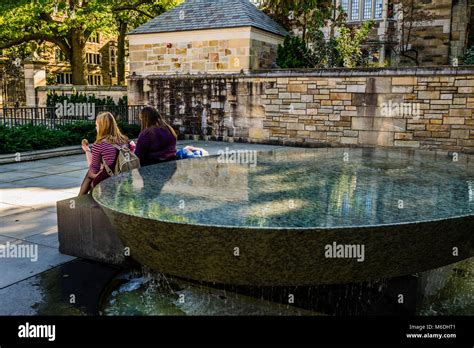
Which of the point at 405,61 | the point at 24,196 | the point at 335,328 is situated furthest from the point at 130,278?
the point at 405,61

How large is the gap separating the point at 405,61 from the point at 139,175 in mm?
20478

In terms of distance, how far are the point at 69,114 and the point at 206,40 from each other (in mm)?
7319

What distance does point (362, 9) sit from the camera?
22.8m

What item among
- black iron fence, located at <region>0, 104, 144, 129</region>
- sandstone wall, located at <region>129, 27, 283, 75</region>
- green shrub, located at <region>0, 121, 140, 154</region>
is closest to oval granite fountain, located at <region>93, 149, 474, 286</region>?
green shrub, located at <region>0, 121, 140, 154</region>

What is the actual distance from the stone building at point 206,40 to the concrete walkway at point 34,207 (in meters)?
5.80

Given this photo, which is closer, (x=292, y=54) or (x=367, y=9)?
(x=292, y=54)

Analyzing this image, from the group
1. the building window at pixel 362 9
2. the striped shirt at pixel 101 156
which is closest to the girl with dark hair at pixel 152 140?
the striped shirt at pixel 101 156

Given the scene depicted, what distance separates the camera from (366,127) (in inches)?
509

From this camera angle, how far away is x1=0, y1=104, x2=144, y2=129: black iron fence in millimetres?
15095
